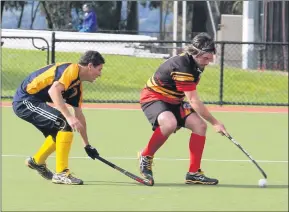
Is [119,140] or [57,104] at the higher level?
[57,104]

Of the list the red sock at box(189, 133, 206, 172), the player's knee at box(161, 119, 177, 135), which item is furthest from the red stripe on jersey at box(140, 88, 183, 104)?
the red sock at box(189, 133, 206, 172)

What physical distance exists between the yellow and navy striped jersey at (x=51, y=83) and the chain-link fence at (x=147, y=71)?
32.2 ft

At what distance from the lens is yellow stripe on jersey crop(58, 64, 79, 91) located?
9086 mm

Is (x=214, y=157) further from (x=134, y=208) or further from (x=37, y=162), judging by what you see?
(x=134, y=208)

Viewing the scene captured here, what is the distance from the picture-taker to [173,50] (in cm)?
2573

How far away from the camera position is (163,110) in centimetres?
947

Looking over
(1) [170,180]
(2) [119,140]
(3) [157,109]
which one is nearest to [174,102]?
(3) [157,109]

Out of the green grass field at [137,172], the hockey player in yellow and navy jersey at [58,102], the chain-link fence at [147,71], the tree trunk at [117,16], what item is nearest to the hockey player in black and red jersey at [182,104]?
the green grass field at [137,172]

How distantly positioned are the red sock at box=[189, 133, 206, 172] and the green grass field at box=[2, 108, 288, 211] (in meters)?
0.23

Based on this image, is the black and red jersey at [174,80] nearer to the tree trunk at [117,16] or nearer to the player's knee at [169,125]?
the player's knee at [169,125]

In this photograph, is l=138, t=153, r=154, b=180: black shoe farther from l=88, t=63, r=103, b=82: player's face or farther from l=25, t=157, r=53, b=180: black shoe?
l=88, t=63, r=103, b=82: player's face

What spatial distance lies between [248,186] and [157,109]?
1167mm

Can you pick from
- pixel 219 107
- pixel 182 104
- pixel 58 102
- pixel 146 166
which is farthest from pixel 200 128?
pixel 219 107

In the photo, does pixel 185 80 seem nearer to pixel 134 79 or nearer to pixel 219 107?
pixel 219 107
